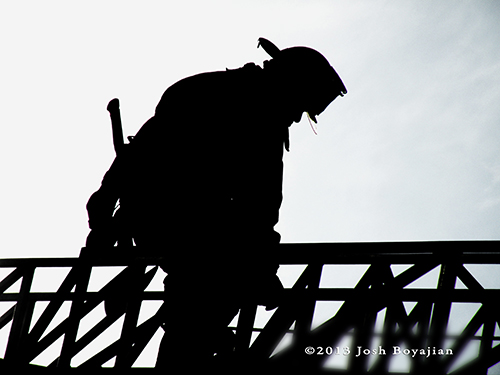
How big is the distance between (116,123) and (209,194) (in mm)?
1054

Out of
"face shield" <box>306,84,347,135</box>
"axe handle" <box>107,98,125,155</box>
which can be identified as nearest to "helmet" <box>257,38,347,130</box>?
"face shield" <box>306,84,347,135</box>

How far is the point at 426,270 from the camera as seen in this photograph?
2971 mm

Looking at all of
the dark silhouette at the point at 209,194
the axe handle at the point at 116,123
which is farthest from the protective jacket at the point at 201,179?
the axe handle at the point at 116,123

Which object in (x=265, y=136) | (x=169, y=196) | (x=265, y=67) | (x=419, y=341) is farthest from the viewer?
(x=265, y=67)

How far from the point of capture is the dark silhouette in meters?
3.22

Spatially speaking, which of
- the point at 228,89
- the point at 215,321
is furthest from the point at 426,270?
the point at 228,89

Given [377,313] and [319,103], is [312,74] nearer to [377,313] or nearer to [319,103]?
[319,103]

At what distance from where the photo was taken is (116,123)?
3.67 meters

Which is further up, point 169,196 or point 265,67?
point 265,67

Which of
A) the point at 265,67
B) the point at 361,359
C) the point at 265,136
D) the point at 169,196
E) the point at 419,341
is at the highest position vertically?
the point at 265,67

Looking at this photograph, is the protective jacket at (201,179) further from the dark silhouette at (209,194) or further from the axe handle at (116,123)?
the axe handle at (116,123)

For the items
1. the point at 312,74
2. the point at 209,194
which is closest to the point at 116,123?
the point at 209,194

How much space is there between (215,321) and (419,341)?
1.44 m

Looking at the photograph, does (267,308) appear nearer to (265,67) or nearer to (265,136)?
(265,136)
